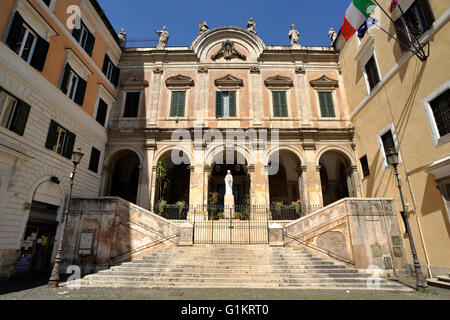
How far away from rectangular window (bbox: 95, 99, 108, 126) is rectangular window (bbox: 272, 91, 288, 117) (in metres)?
11.6

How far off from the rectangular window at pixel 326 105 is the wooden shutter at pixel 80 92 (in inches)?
601

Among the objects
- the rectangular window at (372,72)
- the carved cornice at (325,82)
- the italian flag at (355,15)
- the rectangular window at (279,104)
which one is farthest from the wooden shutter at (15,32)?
the rectangular window at (372,72)

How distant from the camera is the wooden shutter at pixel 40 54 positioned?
10086mm

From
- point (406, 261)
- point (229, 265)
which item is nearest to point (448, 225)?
point (406, 261)

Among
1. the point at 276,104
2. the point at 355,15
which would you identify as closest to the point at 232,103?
the point at 276,104

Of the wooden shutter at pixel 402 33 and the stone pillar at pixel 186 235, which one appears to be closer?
the stone pillar at pixel 186 235

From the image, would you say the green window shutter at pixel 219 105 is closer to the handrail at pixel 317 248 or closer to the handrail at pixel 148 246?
the handrail at pixel 148 246

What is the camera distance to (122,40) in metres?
18.6

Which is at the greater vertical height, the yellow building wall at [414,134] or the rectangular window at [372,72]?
the rectangular window at [372,72]

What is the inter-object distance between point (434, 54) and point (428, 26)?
1.29 m

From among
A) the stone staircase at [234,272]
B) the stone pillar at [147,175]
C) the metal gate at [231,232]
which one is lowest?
the stone staircase at [234,272]

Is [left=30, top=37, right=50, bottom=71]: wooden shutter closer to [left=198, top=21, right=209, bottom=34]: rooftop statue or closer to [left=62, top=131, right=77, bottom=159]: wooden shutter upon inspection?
[left=62, top=131, right=77, bottom=159]: wooden shutter

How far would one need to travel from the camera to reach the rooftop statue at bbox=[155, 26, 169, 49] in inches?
732
